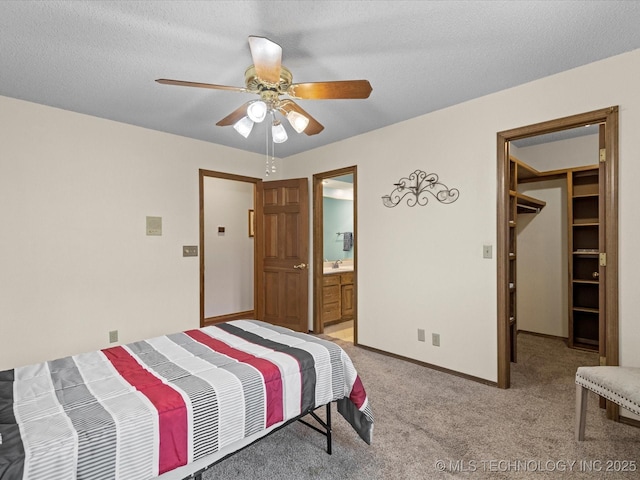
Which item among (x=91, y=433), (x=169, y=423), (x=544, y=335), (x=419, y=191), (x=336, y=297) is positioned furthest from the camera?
(x=336, y=297)

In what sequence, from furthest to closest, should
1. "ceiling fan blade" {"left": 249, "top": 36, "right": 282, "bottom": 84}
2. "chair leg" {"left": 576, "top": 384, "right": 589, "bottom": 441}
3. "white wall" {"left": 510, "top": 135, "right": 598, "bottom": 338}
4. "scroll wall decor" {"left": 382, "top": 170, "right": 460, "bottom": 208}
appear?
"white wall" {"left": 510, "top": 135, "right": 598, "bottom": 338}
"scroll wall decor" {"left": 382, "top": 170, "right": 460, "bottom": 208}
"chair leg" {"left": 576, "top": 384, "right": 589, "bottom": 441}
"ceiling fan blade" {"left": 249, "top": 36, "right": 282, "bottom": 84}

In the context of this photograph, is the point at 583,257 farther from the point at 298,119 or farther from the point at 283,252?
the point at 298,119

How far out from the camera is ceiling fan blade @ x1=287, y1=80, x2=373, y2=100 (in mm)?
1873

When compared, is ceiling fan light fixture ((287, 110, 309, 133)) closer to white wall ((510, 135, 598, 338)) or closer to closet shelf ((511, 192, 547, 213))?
closet shelf ((511, 192, 547, 213))

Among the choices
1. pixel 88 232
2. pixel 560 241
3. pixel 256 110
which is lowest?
pixel 560 241

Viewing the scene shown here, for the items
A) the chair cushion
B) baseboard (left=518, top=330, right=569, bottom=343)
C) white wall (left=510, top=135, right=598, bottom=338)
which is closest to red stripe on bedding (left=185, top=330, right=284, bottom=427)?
the chair cushion

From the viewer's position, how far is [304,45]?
2043 mm

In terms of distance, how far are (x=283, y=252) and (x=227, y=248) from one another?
3.76ft

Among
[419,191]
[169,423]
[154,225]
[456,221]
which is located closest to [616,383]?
[456,221]

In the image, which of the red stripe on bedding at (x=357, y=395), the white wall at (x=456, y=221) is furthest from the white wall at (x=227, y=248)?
the red stripe on bedding at (x=357, y=395)

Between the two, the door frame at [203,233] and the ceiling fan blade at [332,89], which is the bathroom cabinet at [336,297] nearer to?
the door frame at [203,233]

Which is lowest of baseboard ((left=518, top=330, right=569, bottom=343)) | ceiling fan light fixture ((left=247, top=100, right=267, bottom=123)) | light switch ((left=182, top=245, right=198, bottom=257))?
baseboard ((left=518, top=330, right=569, bottom=343))

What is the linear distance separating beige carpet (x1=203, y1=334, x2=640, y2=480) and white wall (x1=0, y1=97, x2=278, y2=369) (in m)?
2.21

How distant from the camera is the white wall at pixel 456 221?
2.21 meters
